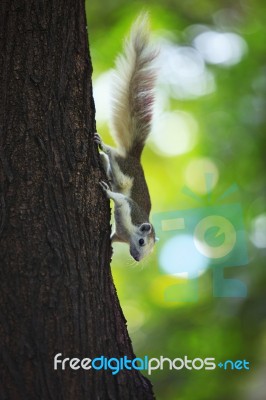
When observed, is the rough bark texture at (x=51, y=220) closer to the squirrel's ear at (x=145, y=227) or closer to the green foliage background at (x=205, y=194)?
the squirrel's ear at (x=145, y=227)

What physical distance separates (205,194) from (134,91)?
2760mm

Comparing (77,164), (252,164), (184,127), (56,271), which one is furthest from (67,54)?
(184,127)

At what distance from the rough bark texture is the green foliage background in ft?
7.00

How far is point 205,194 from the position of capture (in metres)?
5.70

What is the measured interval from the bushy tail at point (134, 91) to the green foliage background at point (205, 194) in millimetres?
1280

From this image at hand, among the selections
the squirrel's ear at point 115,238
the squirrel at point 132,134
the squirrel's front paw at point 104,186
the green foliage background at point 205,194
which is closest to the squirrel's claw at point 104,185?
the squirrel's front paw at point 104,186

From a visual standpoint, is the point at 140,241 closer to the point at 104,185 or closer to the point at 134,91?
the point at 134,91

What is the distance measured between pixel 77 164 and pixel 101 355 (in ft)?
2.07

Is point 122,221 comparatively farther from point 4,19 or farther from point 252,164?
point 252,164

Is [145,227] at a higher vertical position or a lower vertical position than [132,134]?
lower

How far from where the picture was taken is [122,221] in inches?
119

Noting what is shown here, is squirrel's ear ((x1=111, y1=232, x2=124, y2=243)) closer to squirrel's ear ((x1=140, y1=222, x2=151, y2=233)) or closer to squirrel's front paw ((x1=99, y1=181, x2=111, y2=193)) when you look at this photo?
squirrel's ear ((x1=140, y1=222, x2=151, y2=233))

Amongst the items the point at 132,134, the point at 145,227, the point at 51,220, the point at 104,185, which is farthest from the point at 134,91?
the point at 51,220

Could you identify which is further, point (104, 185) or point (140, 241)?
point (140, 241)
